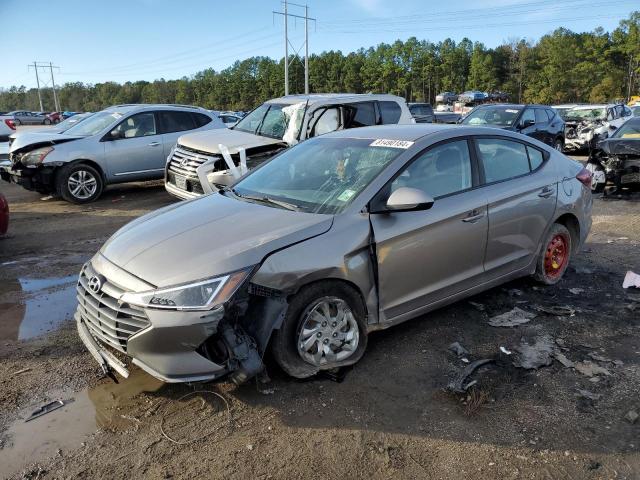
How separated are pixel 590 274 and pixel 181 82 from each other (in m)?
126

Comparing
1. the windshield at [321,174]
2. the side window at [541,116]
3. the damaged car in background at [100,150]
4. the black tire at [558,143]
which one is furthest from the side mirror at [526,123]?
the windshield at [321,174]

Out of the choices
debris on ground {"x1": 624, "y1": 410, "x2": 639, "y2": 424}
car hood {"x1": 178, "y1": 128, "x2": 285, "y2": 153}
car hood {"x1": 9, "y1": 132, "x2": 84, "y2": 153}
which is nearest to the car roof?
car hood {"x1": 178, "y1": 128, "x2": 285, "y2": 153}

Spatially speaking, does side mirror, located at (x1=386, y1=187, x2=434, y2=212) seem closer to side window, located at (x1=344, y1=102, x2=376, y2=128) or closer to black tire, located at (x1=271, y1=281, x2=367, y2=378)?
black tire, located at (x1=271, y1=281, x2=367, y2=378)

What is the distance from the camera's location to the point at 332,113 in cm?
879

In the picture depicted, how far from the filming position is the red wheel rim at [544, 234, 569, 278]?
16.7 feet

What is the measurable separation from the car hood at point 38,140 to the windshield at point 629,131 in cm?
1053

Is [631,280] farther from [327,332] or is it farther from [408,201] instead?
[327,332]

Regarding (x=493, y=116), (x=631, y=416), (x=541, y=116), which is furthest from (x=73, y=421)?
(x=541, y=116)

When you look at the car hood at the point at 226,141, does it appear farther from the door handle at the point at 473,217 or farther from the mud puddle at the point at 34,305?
the door handle at the point at 473,217

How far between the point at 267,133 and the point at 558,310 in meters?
5.85

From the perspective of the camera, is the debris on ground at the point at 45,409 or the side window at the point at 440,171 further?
the side window at the point at 440,171

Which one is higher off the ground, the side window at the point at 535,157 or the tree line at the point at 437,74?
the tree line at the point at 437,74

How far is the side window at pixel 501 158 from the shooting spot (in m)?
4.43

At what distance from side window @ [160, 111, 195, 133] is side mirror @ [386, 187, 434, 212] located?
842cm
